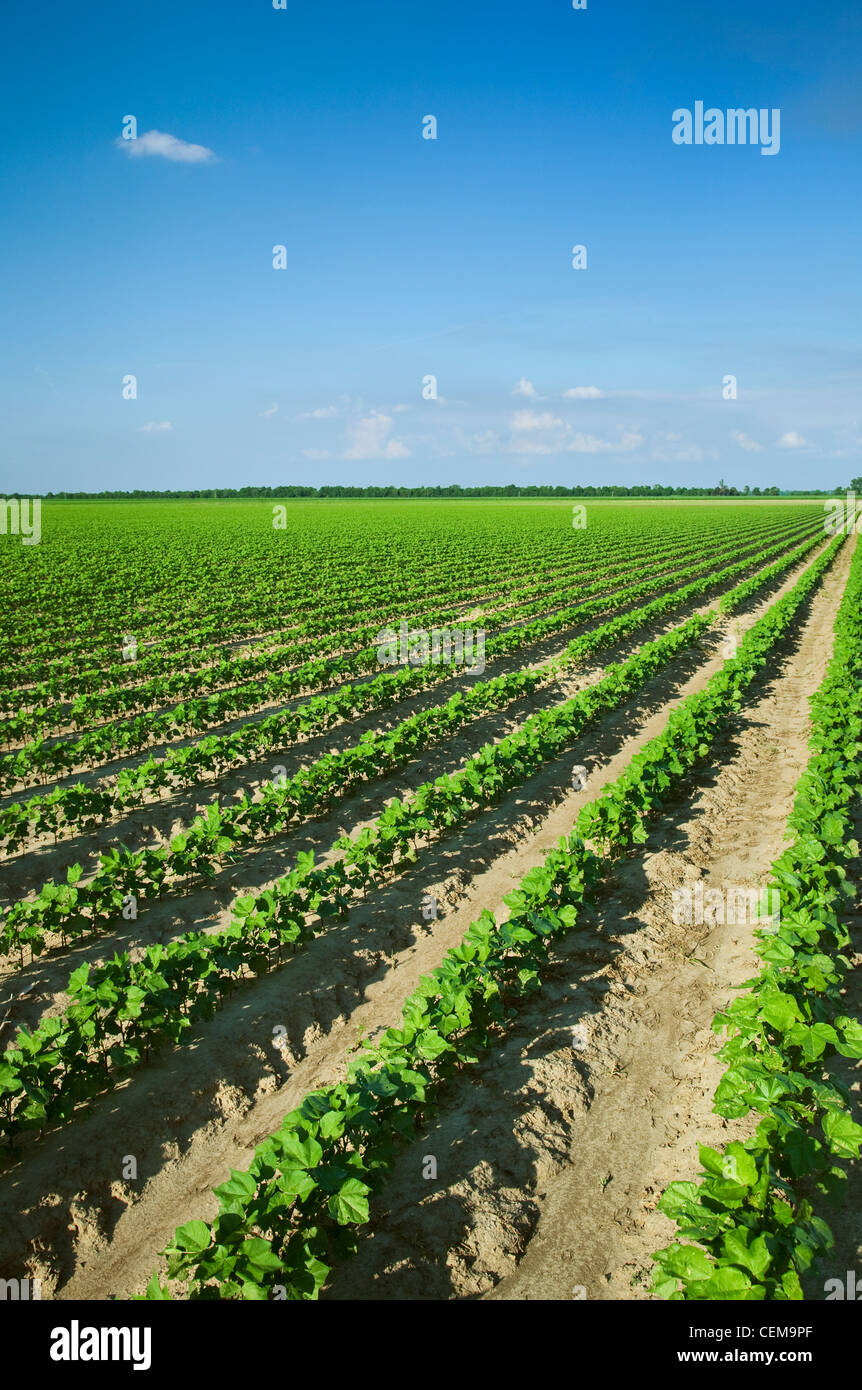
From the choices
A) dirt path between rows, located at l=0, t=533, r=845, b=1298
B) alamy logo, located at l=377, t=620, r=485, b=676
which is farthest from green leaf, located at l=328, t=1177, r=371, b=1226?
alamy logo, located at l=377, t=620, r=485, b=676

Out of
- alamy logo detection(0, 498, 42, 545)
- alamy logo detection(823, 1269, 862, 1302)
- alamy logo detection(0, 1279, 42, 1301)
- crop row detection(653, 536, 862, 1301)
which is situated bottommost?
alamy logo detection(0, 1279, 42, 1301)

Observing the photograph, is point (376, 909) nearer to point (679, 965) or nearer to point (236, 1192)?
point (679, 965)

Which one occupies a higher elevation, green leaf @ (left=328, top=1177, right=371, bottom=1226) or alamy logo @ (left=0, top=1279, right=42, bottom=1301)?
green leaf @ (left=328, top=1177, right=371, bottom=1226)

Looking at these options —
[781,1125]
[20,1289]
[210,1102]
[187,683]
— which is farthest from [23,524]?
[781,1125]

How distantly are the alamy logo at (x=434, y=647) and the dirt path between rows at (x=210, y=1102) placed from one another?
31.5 ft

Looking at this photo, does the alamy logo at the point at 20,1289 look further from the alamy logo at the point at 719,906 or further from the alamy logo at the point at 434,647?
the alamy logo at the point at 434,647

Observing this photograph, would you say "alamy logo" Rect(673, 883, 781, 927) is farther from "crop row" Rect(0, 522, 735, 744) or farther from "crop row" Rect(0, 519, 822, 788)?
"crop row" Rect(0, 522, 735, 744)

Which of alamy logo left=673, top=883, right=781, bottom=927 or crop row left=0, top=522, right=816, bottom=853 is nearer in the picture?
alamy logo left=673, top=883, right=781, bottom=927

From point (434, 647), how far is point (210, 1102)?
1484 cm

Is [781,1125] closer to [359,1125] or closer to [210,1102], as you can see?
[359,1125]

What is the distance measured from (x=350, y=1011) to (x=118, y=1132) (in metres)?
1.96

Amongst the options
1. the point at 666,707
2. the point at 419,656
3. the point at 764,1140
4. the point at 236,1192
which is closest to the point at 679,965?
the point at 764,1140
